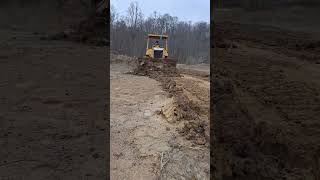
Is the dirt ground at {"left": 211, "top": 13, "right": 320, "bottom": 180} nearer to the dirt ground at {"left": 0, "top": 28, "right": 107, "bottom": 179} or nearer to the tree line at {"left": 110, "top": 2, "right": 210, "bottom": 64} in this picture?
the dirt ground at {"left": 0, "top": 28, "right": 107, "bottom": 179}

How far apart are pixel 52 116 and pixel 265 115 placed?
8.56 ft

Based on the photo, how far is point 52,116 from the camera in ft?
15.5

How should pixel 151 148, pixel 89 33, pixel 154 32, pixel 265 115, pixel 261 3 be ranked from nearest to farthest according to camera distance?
pixel 151 148
pixel 265 115
pixel 89 33
pixel 261 3
pixel 154 32

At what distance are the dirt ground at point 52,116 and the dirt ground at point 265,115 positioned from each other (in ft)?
4.23

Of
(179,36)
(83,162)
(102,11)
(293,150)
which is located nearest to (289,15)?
(102,11)

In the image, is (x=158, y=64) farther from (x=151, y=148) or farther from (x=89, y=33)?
(x=151, y=148)

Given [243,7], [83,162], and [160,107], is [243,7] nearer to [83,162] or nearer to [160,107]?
[160,107]

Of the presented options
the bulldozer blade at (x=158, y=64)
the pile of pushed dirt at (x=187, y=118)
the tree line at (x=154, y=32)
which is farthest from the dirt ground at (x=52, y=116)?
the tree line at (x=154, y=32)

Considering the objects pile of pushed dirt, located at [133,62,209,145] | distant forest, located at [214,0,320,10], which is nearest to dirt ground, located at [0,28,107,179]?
pile of pushed dirt, located at [133,62,209,145]

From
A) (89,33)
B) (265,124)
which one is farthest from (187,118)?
(89,33)

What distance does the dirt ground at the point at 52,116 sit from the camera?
3.40 metres

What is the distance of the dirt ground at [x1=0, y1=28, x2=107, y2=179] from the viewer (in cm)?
340

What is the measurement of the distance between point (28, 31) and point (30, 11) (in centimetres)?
101

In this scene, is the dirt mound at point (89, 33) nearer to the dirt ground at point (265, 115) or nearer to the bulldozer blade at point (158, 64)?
the bulldozer blade at point (158, 64)
